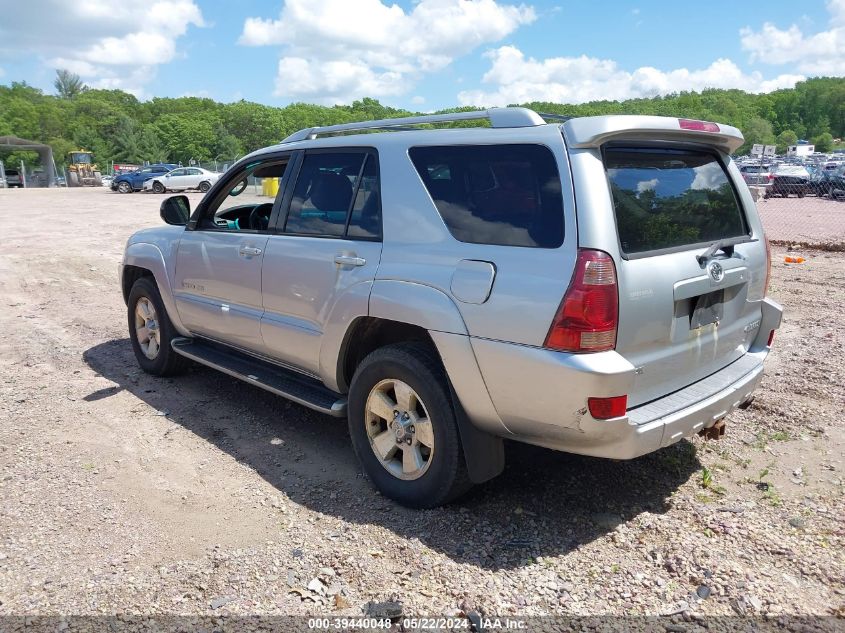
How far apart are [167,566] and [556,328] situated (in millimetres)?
2065

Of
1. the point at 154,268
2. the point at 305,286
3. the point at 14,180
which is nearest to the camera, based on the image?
the point at 305,286

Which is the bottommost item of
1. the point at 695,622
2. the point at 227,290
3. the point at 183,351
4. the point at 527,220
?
the point at 695,622

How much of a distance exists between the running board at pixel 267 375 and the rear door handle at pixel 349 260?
0.81m

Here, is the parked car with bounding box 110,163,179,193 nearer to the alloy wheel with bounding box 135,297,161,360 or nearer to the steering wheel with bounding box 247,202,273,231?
the alloy wheel with bounding box 135,297,161,360

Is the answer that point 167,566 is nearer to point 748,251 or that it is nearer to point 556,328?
point 556,328

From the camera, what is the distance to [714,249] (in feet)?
10.7

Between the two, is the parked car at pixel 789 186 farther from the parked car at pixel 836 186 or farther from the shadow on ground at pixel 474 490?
the shadow on ground at pixel 474 490

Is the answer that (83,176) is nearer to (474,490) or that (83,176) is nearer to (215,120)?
(474,490)

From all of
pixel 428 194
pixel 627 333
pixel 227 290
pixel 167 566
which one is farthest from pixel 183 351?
pixel 627 333

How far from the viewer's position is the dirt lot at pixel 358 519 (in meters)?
2.78

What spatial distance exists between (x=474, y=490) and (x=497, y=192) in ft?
5.43

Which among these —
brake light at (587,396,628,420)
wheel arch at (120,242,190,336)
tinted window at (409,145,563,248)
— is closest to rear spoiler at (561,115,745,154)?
tinted window at (409,145,563,248)

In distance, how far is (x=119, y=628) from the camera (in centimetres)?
258

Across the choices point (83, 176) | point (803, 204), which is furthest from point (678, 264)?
Result: point (83, 176)
